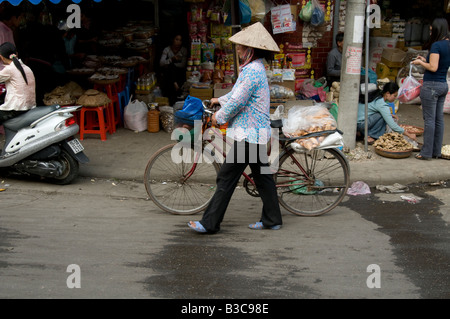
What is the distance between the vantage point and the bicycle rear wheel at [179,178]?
5.25 m

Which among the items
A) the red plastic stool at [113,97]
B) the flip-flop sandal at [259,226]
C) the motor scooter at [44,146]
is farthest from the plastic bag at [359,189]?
the red plastic stool at [113,97]

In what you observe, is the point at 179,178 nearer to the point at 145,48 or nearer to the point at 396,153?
the point at 396,153

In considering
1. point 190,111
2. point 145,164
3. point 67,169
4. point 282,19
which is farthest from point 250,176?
point 282,19

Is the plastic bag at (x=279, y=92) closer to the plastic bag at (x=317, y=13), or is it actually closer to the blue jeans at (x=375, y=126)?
the blue jeans at (x=375, y=126)

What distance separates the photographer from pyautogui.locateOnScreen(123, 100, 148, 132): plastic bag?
28.6 feet

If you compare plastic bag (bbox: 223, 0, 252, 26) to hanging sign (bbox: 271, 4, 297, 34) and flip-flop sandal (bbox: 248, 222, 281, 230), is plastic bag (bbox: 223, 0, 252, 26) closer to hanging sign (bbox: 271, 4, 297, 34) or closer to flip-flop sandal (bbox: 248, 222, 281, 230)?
hanging sign (bbox: 271, 4, 297, 34)

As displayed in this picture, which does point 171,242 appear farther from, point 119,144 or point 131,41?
point 131,41

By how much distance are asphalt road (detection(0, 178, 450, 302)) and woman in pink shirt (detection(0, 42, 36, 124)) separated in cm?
104

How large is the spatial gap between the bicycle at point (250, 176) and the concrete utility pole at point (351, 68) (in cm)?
211

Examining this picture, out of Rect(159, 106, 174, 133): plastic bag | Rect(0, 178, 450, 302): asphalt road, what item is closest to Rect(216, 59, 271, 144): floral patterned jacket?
Rect(0, 178, 450, 302): asphalt road

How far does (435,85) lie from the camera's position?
7.31 m

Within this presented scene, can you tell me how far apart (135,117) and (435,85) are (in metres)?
4.84
